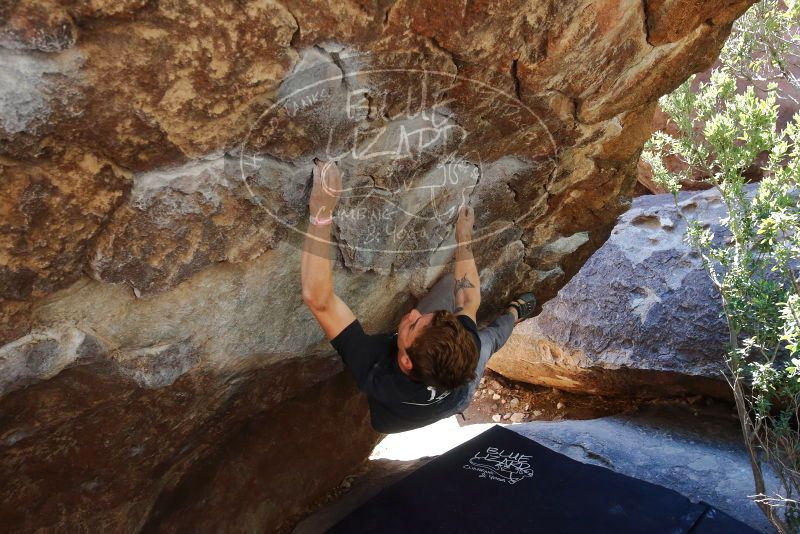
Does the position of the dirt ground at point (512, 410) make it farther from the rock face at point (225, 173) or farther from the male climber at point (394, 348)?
the male climber at point (394, 348)

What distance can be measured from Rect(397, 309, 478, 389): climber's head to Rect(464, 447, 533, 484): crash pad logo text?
1.57 meters

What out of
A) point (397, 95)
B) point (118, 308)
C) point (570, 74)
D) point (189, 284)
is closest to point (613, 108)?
point (570, 74)

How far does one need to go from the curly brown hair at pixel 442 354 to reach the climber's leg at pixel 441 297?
0.60 meters

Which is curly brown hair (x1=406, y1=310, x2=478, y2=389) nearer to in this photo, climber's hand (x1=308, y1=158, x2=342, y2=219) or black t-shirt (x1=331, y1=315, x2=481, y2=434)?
black t-shirt (x1=331, y1=315, x2=481, y2=434)

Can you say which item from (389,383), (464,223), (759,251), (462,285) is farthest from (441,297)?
(759,251)

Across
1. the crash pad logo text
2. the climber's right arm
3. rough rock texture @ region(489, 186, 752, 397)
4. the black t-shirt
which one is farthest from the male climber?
rough rock texture @ region(489, 186, 752, 397)

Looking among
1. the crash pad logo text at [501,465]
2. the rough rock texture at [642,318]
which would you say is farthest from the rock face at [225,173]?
the rough rock texture at [642,318]

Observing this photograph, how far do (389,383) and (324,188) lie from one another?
2.46 ft

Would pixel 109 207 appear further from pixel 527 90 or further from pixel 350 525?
pixel 350 525

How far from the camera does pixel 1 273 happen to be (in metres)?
1.64

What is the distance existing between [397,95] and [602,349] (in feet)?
11.6

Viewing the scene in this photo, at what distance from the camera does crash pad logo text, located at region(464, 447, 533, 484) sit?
12.0 feet

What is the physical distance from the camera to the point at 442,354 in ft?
7.18

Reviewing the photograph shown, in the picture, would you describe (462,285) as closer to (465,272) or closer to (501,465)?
(465,272)
